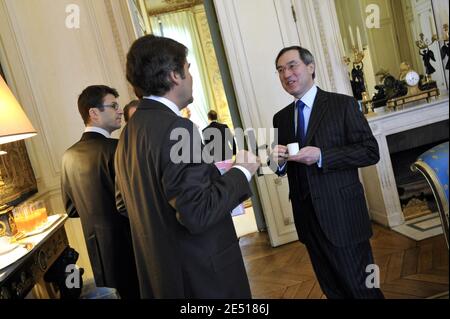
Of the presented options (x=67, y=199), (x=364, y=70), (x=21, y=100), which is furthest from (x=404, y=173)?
(x=21, y=100)

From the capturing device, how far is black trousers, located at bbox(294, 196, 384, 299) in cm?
148

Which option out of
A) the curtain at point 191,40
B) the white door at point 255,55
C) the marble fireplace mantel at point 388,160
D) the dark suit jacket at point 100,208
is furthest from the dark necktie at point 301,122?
the curtain at point 191,40

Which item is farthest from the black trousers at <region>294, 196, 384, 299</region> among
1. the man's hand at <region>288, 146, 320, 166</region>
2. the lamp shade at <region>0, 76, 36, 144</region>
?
the lamp shade at <region>0, 76, 36, 144</region>

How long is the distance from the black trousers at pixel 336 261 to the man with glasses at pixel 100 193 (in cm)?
87

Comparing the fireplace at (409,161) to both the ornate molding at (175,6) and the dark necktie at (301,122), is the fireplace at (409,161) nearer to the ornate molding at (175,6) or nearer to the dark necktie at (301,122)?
the dark necktie at (301,122)

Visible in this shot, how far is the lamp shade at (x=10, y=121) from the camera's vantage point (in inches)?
62.1

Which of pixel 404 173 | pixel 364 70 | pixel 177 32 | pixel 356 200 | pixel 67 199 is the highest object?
pixel 177 32

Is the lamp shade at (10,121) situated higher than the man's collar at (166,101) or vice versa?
the lamp shade at (10,121)

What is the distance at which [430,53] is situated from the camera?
2984 millimetres

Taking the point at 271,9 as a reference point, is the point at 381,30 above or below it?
below

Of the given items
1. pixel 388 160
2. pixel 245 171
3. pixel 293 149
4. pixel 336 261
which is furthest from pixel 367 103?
pixel 245 171

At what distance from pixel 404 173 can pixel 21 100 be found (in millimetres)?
3182

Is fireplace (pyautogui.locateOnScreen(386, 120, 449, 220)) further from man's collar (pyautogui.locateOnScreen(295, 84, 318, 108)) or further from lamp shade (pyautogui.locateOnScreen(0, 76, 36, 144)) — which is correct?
lamp shade (pyautogui.locateOnScreen(0, 76, 36, 144))

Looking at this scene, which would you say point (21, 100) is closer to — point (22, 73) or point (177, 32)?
point (22, 73)
